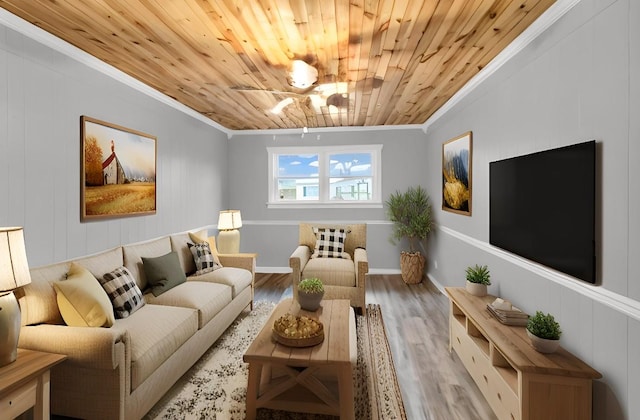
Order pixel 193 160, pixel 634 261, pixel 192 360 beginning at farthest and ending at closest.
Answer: pixel 193 160 < pixel 192 360 < pixel 634 261

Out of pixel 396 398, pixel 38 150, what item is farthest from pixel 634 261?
pixel 38 150

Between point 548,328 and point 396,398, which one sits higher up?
point 548,328

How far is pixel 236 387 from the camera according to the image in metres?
2.40

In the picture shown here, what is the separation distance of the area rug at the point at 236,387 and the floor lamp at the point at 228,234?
4.89 ft

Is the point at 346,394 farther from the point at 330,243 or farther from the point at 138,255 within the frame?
the point at 330,243

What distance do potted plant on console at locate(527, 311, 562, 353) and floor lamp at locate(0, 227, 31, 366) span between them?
2.89 metres

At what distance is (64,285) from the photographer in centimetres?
210

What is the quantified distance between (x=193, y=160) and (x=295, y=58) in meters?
2.60

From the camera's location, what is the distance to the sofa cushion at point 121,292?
241 centimetres

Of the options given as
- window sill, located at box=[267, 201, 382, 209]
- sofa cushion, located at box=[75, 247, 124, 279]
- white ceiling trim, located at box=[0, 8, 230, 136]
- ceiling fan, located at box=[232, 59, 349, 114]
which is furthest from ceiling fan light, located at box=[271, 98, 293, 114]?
window sill, located at box=[267, 201, 382, 209]

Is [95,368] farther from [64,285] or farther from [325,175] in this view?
[325,175]

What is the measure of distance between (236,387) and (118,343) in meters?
0.96

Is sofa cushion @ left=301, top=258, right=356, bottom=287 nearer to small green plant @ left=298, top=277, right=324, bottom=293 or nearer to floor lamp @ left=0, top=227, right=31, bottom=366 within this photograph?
small green plant @ left=298, top=277, right=324, bottom=293

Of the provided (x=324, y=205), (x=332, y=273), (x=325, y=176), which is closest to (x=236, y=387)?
(x=332, y=273)
